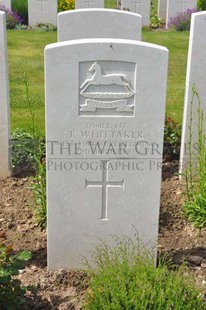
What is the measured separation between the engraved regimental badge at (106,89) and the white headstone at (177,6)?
1000 centimetres

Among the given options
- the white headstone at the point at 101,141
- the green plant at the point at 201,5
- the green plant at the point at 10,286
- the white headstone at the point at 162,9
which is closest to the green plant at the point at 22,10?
the white headstone at the point at 162,9

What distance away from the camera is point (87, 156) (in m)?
3.52

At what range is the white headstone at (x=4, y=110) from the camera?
4.66m

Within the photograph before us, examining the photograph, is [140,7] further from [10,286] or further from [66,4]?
[10,286]

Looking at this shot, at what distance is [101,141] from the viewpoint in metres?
3.48

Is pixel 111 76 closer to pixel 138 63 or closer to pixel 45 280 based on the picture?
pixel 138 63

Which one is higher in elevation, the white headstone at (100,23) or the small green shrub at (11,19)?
the white headstone at (100,23)

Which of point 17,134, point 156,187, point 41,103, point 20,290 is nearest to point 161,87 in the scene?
point 156,187

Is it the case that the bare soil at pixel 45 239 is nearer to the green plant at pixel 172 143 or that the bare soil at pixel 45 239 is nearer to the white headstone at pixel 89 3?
the green plant at pixel 172 143

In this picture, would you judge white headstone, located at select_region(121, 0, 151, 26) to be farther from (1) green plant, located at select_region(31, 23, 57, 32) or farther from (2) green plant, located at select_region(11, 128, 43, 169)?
(2) green plant, located at select_region(11, 128, 43, 169)

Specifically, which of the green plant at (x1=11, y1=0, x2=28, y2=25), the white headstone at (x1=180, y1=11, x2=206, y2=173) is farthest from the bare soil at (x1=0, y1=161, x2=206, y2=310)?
the green plant at (x1=11, y1=0, x2=28, y2=25)

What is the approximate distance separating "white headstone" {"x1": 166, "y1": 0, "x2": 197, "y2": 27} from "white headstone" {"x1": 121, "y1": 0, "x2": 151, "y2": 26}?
0.50 m

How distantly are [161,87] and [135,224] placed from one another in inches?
37.6

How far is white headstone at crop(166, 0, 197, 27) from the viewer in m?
12.9
